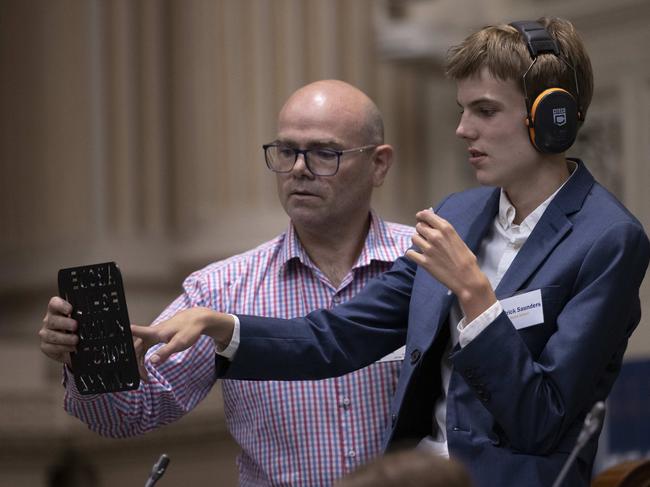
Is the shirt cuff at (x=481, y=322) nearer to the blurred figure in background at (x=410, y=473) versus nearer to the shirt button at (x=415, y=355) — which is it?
the shirt button at (x=415, y=355)

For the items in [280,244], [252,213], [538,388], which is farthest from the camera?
[252,213]

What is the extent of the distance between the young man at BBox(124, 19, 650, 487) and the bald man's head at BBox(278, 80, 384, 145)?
0.58 m

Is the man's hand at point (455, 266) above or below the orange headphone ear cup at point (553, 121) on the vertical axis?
below

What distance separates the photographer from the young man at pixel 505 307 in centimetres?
238

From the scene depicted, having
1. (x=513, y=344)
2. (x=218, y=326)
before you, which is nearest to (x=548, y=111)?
(x=513, y=344)

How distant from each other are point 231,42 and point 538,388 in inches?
168

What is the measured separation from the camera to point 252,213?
248 inches

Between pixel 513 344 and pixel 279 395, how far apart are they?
0.93 metres

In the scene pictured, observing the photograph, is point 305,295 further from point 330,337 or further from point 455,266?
point 455,266

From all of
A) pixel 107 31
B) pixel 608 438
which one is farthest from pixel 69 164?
pixel 608 438

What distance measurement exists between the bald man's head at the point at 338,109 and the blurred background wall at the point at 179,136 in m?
2.85

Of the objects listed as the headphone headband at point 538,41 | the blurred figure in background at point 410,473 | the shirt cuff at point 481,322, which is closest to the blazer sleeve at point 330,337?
the shirt cuff at point 481,322

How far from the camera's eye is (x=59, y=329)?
8.59ft

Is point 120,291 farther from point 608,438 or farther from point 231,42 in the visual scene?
point 231,42
